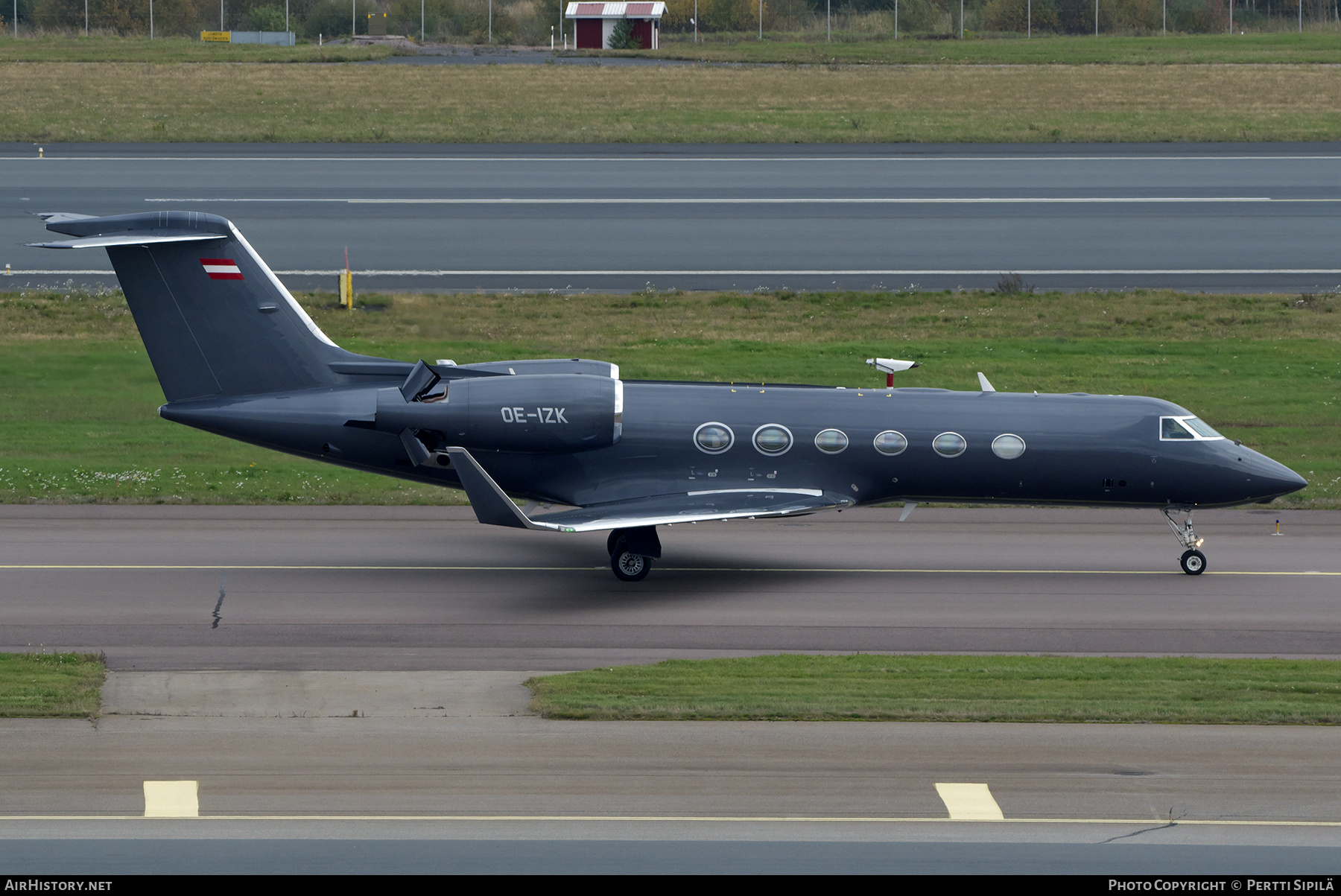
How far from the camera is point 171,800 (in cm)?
1407

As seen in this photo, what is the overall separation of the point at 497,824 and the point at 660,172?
4893 centimetres

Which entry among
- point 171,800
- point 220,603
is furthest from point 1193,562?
point 171,800

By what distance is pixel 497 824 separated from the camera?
13.7m

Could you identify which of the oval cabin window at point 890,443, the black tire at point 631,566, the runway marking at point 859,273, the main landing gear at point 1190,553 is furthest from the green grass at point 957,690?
the runway marking at point 859,273

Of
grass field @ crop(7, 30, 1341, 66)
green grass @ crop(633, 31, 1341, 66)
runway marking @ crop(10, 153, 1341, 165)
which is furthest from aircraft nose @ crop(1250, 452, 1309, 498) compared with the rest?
grass field @ crop(7, 30, 1341, 66)

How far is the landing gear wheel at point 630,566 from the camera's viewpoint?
75.5 feet

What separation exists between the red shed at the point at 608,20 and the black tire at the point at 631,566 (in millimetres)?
79250

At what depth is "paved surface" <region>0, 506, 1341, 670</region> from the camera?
65.6 feet

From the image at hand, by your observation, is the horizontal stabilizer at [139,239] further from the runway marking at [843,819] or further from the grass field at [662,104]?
the grass field at [662,104]

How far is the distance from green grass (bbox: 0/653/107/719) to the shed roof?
281 feet

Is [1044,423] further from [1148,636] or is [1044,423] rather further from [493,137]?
[493,137]

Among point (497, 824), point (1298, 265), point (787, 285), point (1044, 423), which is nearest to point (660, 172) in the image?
point (787, 285)

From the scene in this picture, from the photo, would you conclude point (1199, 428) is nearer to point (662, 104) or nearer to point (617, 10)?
point (662, 104)

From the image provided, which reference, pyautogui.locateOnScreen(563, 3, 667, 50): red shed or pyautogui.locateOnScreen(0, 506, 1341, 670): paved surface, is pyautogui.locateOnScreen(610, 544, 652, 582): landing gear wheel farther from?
pyautogui.locateOnScreen(563, 3, 667, 50): red shed
